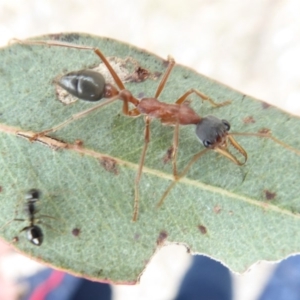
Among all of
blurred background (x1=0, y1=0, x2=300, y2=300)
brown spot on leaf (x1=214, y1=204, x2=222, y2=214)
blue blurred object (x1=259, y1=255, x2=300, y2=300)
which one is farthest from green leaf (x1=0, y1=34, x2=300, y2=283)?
blue blurred object (x1=259, y1=255, x2=300, y2=300)

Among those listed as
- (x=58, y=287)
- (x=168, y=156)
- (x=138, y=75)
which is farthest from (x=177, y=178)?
(x=58, y=287)

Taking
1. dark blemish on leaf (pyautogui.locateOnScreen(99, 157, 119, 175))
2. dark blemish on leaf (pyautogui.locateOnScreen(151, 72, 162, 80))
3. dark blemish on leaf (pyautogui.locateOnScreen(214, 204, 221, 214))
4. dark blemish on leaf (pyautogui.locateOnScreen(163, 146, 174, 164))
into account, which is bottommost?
dark blemish on leaf (pyautogui.locateOnScreen(214, 204, 221, 214))

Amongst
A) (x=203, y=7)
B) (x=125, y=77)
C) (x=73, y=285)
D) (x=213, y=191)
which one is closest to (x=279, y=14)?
(x=203, y=7)

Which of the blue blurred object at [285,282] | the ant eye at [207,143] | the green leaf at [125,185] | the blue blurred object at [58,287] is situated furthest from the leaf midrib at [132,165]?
the blue blurred object at [58,287]

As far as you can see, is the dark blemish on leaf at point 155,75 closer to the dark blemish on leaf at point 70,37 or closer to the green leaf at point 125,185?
the green leaf at point 125,185

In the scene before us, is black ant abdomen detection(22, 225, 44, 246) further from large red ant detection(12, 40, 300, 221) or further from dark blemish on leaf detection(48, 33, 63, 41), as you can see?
dark blemish on leaf detection(48, 33, 63, 41)

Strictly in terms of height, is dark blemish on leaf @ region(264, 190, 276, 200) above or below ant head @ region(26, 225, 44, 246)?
above

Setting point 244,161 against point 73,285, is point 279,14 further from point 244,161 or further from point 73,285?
point 73,285
